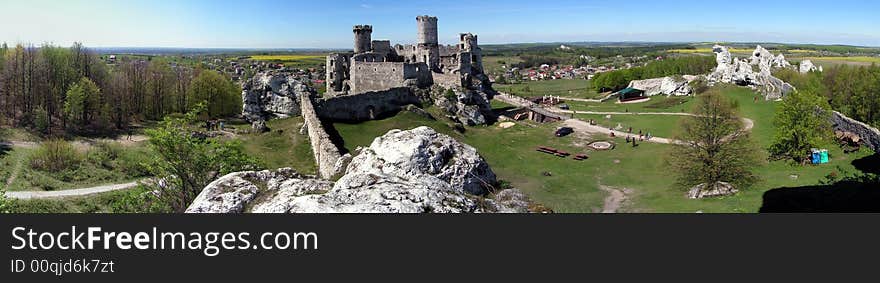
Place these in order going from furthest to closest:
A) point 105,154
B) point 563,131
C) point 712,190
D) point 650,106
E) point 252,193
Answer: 1. point 650,106
2. point 563,131
3. point 105,154
4. point 712,190
5. point 252,193

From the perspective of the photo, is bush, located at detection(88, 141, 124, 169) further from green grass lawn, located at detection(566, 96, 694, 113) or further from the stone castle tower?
green grass lawn, located at detection(566, 96, 694, 113)

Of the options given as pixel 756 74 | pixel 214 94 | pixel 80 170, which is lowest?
pixel 80 170

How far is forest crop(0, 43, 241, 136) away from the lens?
171 feet

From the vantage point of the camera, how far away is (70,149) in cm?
4091

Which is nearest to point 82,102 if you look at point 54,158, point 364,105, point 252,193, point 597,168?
point 54,158

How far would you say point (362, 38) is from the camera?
61.5 metres

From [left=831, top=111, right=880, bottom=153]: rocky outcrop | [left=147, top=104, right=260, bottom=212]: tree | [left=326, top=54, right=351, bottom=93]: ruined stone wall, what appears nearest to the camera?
[left=147, top=104, right=260, bottom=212]: tree

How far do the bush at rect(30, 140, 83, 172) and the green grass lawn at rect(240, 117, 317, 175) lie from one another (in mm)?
11882

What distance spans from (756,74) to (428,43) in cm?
4702

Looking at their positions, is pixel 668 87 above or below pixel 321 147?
above

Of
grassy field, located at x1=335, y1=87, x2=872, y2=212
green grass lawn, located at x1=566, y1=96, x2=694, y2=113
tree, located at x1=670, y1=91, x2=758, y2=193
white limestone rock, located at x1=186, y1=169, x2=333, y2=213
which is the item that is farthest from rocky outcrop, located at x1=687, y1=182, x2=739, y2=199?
green grass lawn, located at x1=566, y1=96, x2=694, y2=113

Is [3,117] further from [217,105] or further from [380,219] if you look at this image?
[380,219]

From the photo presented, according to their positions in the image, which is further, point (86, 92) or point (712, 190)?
point (86, 92)

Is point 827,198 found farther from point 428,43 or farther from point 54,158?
point 54,158
